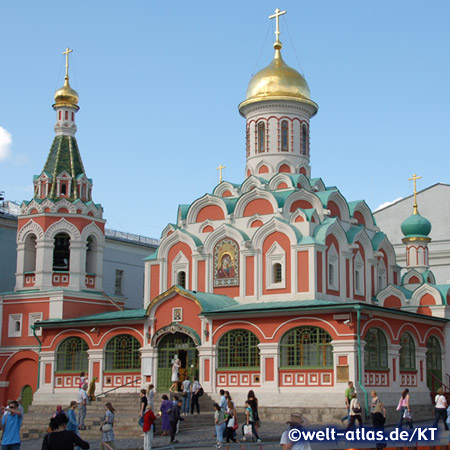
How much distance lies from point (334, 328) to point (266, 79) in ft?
37.1

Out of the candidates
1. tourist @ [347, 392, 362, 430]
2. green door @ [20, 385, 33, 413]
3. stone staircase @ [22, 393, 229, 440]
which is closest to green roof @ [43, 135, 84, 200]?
green door @ [20, 385, 33, 413]

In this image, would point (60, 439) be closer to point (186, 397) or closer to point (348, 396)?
point (348, 396)

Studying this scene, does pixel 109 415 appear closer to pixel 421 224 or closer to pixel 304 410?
pixel 304 410

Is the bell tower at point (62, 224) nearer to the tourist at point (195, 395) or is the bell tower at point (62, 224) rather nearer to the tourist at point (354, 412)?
the tourist at point (195, 395)

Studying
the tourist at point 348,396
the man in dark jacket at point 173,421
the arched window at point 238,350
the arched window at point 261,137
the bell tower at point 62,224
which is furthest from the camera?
the arched window at point 261,137

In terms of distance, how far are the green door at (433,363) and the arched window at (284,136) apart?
8.69 meters

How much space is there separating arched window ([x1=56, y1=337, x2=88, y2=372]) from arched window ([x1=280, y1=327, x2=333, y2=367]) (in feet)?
24.9

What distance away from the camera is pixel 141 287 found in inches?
1591

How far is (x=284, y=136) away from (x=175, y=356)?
9.64 m

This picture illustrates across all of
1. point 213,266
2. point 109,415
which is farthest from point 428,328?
→ point 109,415

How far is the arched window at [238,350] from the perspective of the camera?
79.4ft

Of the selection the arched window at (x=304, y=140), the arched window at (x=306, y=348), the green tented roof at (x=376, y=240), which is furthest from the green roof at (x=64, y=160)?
the green tented roof at (x=376, y=240)

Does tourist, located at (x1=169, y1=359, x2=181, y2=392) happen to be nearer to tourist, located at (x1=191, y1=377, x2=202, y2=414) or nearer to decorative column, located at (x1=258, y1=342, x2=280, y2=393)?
tourist, located at (x1=191, y1=377, x2=202, y2=414)

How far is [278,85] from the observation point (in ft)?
98.5
